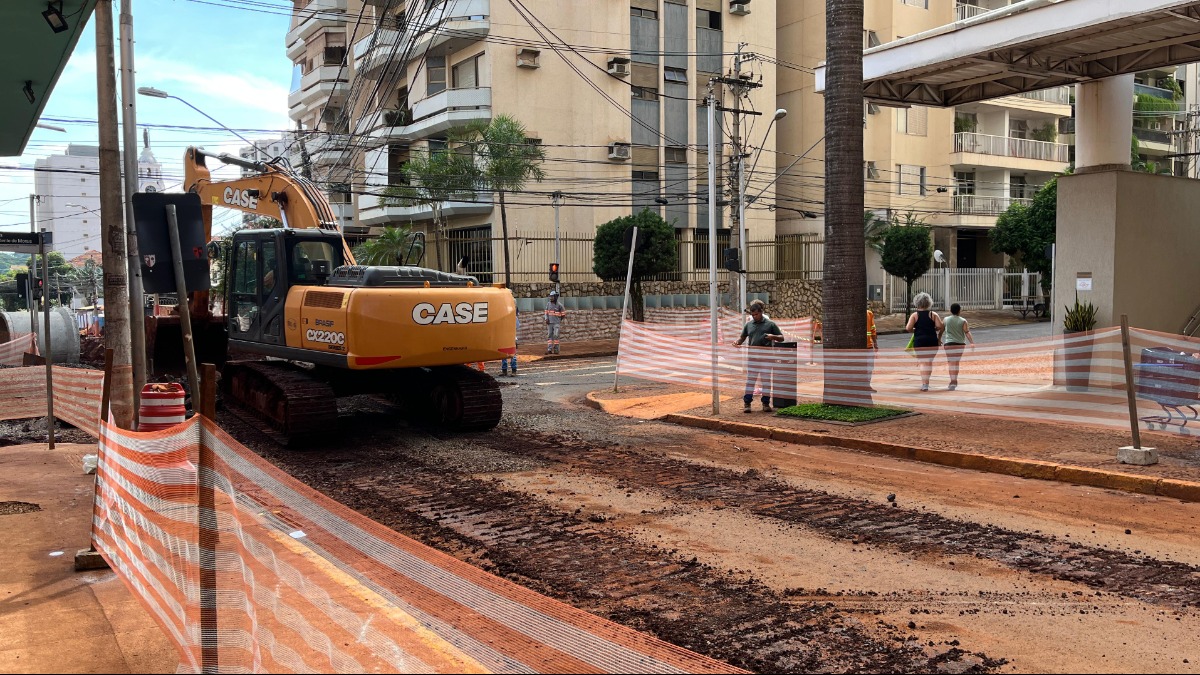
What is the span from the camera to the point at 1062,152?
49625 mm

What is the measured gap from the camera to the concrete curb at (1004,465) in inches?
359

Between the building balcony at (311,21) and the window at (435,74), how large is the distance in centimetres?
758

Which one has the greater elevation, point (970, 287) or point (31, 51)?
point (31, 51)

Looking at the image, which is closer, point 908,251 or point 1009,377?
point 1009,377

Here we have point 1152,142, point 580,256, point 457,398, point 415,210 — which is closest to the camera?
point 457,398

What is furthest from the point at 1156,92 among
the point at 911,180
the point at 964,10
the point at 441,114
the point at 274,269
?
the point at 274,269

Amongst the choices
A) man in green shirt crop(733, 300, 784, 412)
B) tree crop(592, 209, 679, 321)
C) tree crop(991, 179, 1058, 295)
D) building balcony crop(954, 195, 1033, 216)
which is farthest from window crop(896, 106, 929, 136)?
man in green shirt crop(733, 300, 784, 412)

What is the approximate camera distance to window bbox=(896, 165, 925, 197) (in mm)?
45750

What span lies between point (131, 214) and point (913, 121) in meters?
41.3

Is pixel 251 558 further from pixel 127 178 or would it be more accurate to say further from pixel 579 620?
pixel 127 178

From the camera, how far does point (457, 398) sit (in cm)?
1336

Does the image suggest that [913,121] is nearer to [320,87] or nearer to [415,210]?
[415,210]

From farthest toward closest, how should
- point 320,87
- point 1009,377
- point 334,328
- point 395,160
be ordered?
point 320,87 < point 395,160 < point 1009,377 < point 334,328

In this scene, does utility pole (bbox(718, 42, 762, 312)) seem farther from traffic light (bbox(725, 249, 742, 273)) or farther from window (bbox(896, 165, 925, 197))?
window (bbox(896, 165, 925, 197))
